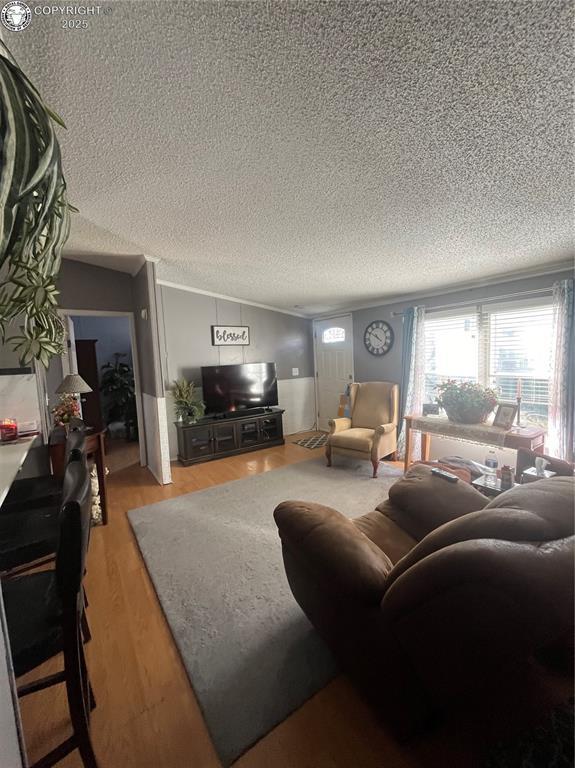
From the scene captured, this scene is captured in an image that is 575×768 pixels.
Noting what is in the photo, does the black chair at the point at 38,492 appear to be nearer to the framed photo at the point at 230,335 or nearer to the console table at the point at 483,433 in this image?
the framed photo at the point at 230,335

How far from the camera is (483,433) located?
2844mm

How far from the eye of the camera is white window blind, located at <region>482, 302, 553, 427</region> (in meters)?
3.04

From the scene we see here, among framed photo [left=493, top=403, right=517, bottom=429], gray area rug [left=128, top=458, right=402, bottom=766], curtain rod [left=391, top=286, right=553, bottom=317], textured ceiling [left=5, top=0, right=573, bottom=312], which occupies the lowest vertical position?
gray area rug [left=128, top=458, right=402, bottom=766]

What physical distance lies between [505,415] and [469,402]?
0.31 metres

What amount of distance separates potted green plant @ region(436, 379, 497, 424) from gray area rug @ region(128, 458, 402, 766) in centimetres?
103

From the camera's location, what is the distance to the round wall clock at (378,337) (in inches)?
176

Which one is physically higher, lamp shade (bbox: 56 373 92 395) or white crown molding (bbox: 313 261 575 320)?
white crown molding (bbox: 313 261 575 320)

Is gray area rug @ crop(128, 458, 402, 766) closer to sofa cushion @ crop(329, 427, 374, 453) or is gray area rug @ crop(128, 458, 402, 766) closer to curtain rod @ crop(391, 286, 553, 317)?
sofa cushion @ crop(329, 427, 374, 453)

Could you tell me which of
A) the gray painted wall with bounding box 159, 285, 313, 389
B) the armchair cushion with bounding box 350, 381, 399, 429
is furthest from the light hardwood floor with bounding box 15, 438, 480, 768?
the gray painted wall with bounding box 159, 285, 313, 389

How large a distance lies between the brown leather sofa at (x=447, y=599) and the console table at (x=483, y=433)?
190cm

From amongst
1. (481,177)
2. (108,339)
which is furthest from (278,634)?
(108,339)

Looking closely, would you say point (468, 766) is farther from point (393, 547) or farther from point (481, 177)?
point (481, 177)

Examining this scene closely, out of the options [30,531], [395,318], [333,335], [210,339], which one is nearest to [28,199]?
[30,531]

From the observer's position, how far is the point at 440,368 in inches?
154
